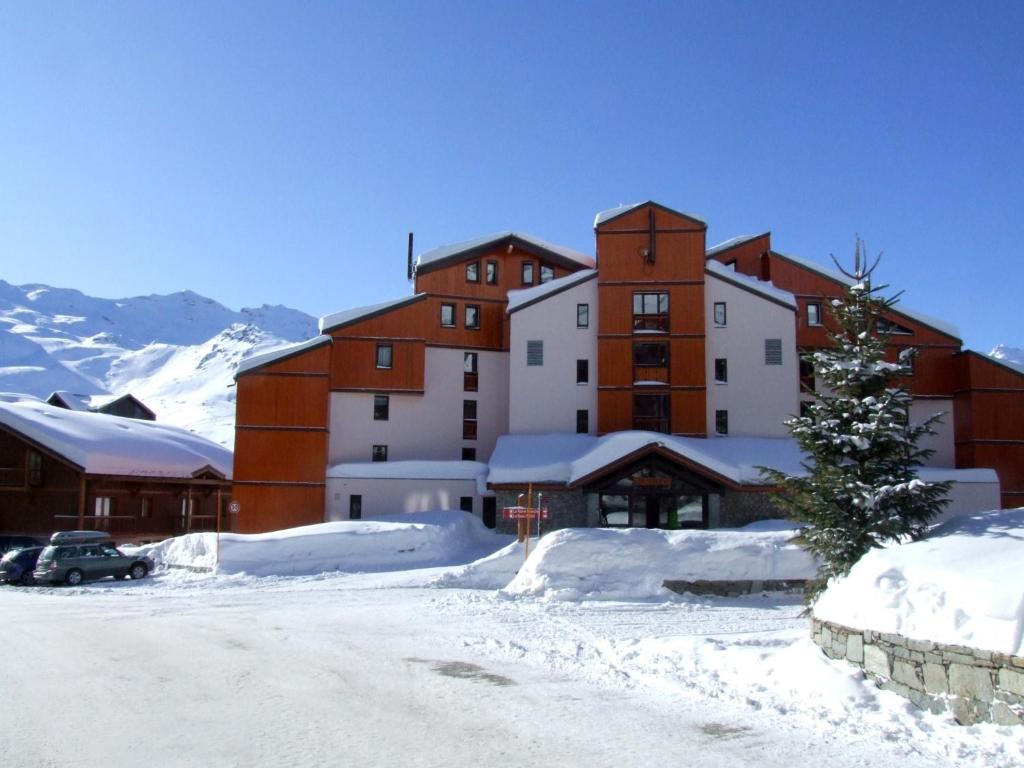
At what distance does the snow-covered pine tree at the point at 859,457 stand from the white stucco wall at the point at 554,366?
2653 cm

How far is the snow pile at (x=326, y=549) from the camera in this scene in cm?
3088

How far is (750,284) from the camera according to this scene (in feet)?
140

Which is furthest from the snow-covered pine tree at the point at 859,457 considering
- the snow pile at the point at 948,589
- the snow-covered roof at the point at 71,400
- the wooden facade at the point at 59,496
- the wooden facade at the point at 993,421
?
the snow-covered roof at the point at 71,400

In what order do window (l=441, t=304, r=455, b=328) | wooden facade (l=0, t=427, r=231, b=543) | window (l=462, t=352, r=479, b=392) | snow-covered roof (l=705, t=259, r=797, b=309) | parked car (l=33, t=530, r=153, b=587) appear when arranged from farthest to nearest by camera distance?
window (l=441, t=304, r=455, b=328)
window (l=462, t=352, r=479, b=392)
wooden facade (l=0, t=427, r=231, b=543)
snow-covered roof (l=705, t=259, r=797, b=309)
parked car (l=33, t=530, r=153, b=587)

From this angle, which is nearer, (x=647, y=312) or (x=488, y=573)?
(x=488, y=573)

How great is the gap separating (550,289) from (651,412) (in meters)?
7.49

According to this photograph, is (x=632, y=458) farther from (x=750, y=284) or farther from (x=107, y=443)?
(x=107, y=443)

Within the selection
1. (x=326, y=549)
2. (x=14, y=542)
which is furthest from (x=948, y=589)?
(x=14, y=542)

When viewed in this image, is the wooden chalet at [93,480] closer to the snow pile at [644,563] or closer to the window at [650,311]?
the window at [650,311]

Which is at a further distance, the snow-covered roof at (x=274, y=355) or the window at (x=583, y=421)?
the window at (x=583, y=421)

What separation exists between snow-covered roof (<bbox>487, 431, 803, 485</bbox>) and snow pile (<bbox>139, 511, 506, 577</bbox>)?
14.0ft

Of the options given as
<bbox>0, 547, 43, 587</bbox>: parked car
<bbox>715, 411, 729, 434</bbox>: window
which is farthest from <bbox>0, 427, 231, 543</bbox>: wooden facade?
<bbox>715, 411, 729, 434</bbox>: window

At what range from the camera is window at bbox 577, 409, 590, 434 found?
42.7 meters

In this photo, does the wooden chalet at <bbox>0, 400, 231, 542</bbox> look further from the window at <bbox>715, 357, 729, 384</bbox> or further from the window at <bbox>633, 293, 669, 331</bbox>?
the window at <bbox>715, 357, 729, 384</bbox>
